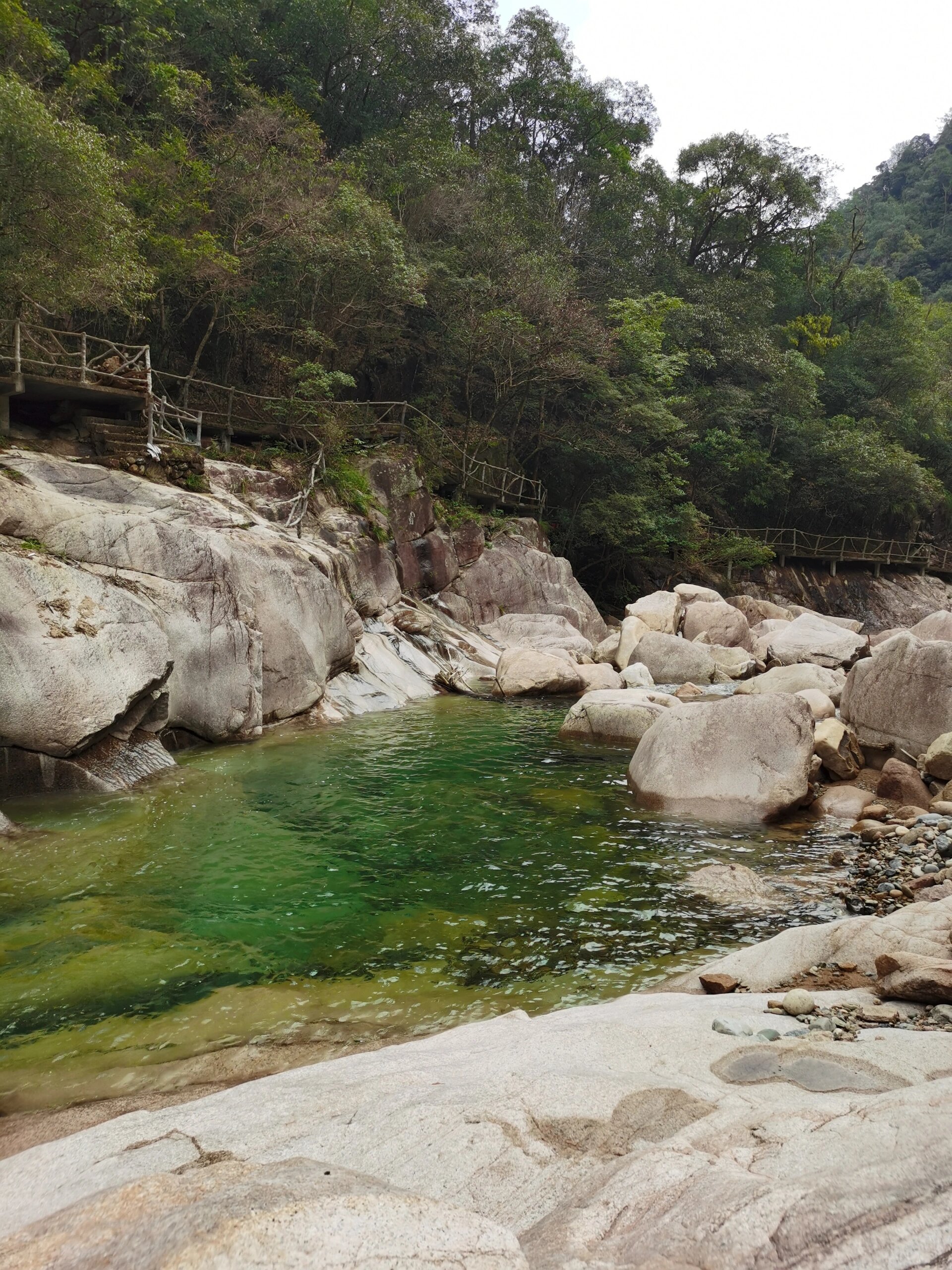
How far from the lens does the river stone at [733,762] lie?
355 inches

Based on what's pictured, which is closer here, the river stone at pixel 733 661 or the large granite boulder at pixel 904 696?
the large granite boulder at pixel 904 696

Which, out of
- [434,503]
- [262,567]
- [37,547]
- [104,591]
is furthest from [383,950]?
[434,503]

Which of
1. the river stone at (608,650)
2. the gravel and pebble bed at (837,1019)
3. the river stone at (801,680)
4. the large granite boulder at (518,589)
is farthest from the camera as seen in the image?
the large granite boulder at (518,589)

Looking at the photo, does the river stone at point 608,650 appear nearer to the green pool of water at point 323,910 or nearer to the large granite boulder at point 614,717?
the large granite boulder at point 614,717

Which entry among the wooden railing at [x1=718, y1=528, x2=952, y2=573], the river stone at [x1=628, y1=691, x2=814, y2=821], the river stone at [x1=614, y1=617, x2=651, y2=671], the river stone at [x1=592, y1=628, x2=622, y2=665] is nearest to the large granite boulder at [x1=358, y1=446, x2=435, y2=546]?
the river stone at [x1=592, y1=628, x2=622, y2=665]

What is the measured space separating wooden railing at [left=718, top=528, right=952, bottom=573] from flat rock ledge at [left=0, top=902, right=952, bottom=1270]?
33.7m

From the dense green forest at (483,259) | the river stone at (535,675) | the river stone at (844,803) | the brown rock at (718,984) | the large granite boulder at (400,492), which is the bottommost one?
the river stone at (535,675)

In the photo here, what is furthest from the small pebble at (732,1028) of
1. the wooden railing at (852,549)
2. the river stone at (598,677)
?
the wooden railing at (852,549)

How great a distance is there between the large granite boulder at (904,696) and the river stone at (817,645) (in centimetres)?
619

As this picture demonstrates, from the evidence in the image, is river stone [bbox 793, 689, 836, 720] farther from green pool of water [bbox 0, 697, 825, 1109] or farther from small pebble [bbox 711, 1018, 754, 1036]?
small pebble [bbox 711, 1018, 754, 1036]

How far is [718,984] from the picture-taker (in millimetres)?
4680

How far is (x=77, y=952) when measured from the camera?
211 inches

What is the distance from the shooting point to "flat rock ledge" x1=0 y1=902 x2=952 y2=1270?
5.91ft

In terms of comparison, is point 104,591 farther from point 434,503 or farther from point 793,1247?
point 434,503
